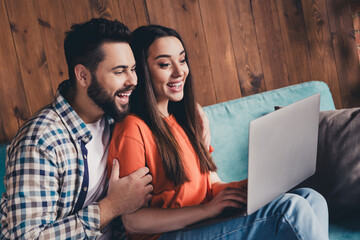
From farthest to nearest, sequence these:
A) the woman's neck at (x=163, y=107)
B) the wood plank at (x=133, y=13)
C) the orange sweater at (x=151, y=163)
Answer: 1. the wood plank at (x=133, y=13)
2. the woman's neck at (x=163, y=107)
3. the orange sweater at (x=151, y=163)

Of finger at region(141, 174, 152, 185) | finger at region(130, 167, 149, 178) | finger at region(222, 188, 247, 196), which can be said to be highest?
finger at region(130, 167, 149, 178)

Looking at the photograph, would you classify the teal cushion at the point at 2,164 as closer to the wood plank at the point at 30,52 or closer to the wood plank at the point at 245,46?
the wood plank at the point at 30,52

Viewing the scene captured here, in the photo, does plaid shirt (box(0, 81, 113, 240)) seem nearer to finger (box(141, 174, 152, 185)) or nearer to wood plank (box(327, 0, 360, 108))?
finger (box(141, 174, 152, 185))

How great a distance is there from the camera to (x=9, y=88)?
5.09 ft

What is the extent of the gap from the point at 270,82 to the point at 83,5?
1104 mm

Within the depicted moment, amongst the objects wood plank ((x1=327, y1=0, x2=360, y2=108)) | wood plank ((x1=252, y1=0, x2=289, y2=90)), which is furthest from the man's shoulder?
wood plank ((x1=327, y1=0, x2=360, y2=108))

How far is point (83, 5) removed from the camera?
1.67m

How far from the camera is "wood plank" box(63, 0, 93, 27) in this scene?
1643 millimetres

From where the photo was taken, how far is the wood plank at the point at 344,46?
2109 mm

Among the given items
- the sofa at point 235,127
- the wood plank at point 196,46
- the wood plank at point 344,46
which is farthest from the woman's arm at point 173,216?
the wood plank at point 344,46

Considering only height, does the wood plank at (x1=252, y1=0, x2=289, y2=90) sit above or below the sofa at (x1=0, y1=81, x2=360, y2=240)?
above

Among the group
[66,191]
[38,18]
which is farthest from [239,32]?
[66,191]

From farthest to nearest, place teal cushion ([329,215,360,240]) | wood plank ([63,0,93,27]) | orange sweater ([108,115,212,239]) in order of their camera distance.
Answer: wood plank ([63,0,93,27]), teal cushion ([329,215,360,240]), orange sweater ([108,115,212,239])

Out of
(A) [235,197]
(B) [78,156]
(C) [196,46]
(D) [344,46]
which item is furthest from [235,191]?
(D) [344,46]
